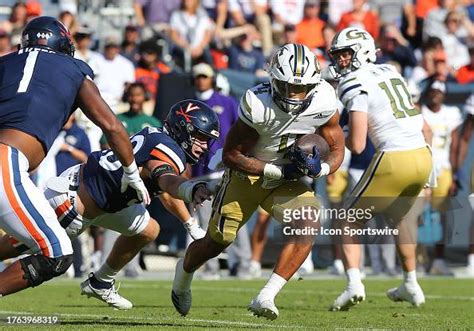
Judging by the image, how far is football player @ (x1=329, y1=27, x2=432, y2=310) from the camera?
877 cm

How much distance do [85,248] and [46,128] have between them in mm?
6745

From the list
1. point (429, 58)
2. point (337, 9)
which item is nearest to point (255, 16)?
point (337, 9)

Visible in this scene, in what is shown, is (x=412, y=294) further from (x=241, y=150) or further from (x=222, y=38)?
(x=222, y=38)

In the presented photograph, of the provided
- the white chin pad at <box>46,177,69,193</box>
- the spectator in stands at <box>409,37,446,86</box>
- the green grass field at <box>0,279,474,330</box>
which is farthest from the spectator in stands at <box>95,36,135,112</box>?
the white chin pad at <box>46,177,69,193</box>

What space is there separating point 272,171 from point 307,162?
0.88 feet

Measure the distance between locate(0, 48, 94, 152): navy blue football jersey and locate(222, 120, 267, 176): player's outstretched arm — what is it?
3.91 ft

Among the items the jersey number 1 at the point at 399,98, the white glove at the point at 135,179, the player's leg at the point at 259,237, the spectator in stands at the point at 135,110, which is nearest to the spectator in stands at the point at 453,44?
the player's leg at the point at 259,237

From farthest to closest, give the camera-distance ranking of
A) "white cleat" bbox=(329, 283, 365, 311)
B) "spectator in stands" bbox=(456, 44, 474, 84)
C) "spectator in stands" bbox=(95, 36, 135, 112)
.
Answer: "spectator in stands" bbox=(456, 44, 474, 84) < "spectator in stands" bbox=(95, 36, 135, 112) < "white cleat" bbox=(329, 283, 365, 311)

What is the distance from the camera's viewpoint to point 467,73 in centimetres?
1530

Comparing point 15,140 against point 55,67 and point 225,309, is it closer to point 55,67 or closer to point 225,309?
point 55,67

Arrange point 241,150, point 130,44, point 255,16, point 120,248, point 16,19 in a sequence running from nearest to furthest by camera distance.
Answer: point 241,150 → point 120,248 → point 16,19 → point 130,44 → point 255,16

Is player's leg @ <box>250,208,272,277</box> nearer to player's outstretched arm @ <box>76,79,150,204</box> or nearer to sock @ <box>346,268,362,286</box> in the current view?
sock @ <box>346,268,362,286</box>

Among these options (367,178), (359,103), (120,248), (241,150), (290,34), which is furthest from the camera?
(290,34)

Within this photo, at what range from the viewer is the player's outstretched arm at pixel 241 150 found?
7008 millimetres
